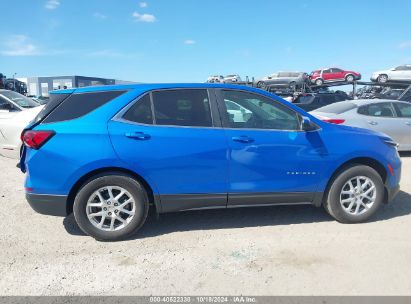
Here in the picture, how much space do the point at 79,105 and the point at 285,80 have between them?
860 inches

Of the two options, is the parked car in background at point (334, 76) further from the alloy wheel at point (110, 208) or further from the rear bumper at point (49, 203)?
the rear bumper at point (49, 203)

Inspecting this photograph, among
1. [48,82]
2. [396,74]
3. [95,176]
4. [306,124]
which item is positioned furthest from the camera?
[48,82]

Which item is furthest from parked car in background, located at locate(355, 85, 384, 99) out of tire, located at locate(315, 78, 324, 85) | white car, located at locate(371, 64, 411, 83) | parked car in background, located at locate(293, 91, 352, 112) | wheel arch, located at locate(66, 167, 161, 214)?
wheel arch, located at locate(66, 167, 161, 214)

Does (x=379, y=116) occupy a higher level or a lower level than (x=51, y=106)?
lower

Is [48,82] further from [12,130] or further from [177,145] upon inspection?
[177,145]

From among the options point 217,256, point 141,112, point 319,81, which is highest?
point 319,81

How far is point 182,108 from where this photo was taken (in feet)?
13.1

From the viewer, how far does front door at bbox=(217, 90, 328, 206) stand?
3.97m

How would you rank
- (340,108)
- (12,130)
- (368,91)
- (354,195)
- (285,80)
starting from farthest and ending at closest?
(368,91)
(285,80)
(340,108)
(12,130)
(354,195)

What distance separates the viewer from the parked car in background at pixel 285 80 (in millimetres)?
23748

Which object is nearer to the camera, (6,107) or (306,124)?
(306,124)

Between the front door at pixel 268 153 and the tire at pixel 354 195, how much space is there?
264 mm

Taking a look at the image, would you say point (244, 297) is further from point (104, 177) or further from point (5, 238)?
point (5, 238)

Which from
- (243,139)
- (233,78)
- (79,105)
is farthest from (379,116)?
(233,78)
